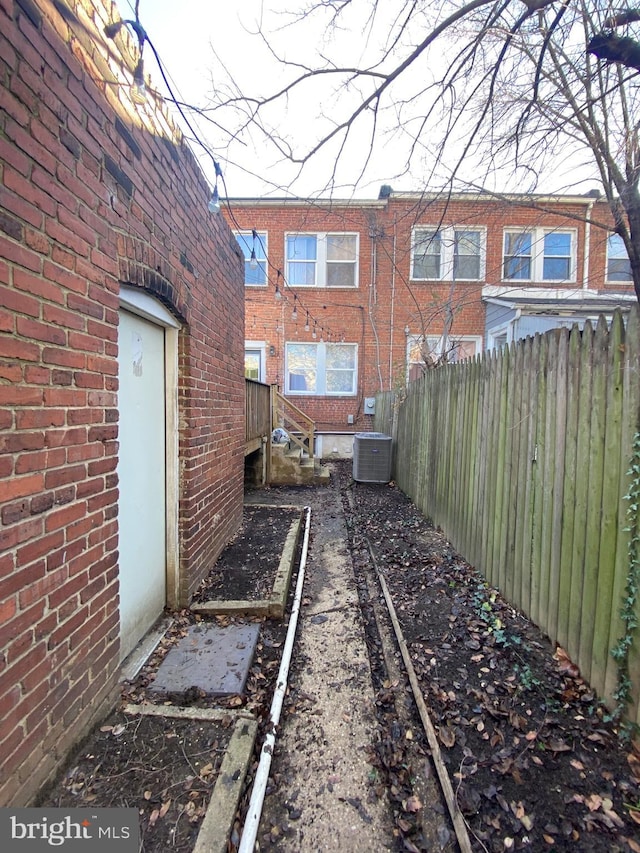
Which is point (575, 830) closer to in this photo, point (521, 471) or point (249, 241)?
point (521, 471)

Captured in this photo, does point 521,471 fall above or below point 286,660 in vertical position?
above

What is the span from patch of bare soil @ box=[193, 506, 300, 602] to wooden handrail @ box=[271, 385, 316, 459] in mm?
3493

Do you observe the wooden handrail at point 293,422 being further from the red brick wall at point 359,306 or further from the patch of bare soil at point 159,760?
the patch of bare soil at point 159,760

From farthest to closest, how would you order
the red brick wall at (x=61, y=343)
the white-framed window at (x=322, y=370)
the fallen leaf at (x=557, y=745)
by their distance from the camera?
1. the white-framed window at (x=322, y=370)
2. the fallen leaf at (x=557, y=745)
3. the red brick wall at (x=61, y=343)

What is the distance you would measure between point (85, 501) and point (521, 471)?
305cm

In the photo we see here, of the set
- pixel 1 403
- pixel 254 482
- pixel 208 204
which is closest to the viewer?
pixel 1 403

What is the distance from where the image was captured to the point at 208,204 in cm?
367

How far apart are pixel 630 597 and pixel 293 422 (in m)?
8.24

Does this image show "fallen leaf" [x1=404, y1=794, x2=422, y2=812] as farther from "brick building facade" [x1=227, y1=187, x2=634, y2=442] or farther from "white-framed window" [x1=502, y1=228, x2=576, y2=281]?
"white-framed window" [x1=502, y1=228, x2=576, y2=281]

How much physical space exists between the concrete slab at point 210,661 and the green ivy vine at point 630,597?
6.90ft

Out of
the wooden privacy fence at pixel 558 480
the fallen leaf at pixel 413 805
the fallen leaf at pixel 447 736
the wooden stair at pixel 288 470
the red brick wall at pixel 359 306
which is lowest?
the fallen leaf at pixel 413 805

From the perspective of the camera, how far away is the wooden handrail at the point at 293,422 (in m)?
9.50

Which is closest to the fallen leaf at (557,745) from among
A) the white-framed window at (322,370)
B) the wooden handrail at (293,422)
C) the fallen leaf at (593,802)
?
the fallen leaf at (593,802)

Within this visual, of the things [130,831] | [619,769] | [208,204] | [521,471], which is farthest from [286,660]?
[208,204]
